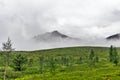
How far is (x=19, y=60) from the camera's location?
19675 centimetres

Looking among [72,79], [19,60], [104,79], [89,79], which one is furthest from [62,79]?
[19,60]

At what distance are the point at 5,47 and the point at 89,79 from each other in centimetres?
4354

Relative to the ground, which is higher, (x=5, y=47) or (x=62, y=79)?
(x=5, y=47)

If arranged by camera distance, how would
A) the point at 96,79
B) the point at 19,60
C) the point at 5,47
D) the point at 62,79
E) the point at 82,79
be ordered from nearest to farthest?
1. the point at 5,47
2. the point at 96,79
3. the point at 82,79
4. the point at 62,79
5. the point at 19,60

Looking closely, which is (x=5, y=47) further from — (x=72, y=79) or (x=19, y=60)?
(x=19, y=60)

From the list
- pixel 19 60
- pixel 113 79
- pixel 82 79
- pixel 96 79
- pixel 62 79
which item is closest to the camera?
pixel 113 79

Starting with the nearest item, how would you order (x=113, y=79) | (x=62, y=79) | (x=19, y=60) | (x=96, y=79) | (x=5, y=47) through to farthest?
(x=5, y=47)
(x=113, y=79)
(x=96, y=79)
(x=62, y=79)
(x=19, y=60)

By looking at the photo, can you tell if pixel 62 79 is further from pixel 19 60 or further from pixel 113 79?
pixel 19 60

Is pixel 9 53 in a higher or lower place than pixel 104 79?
higher

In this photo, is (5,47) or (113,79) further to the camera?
(113,79)

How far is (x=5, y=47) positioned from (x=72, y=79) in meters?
45.5

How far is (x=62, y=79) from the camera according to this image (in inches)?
5094

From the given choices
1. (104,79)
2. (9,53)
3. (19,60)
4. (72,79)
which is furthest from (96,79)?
(19,60)

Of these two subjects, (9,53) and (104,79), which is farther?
(104,79)
